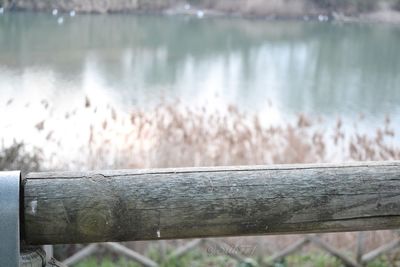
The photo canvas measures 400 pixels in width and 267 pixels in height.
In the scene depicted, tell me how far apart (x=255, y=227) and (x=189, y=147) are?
3482 mm

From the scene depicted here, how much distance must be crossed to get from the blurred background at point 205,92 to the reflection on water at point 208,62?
0.03 meters

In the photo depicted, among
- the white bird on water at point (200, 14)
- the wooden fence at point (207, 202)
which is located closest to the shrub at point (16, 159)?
the wooden fence at point (207, 202)

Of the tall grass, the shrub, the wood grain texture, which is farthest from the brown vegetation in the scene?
the wood grain texture

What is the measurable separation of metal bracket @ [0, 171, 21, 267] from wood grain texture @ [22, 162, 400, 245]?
1.8 inches

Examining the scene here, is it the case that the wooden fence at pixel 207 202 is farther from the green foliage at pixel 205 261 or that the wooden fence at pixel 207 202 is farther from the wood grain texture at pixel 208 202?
the green foliage at pixel 205 261

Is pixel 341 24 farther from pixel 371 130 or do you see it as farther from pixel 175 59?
pixel 371 130

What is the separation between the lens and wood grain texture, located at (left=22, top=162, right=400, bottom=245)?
2.78 ft

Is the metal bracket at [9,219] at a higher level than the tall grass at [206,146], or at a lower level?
lower

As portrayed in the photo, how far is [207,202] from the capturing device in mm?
876

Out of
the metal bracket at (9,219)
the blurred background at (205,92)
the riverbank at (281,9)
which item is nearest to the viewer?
the metal bracket at (9,219)

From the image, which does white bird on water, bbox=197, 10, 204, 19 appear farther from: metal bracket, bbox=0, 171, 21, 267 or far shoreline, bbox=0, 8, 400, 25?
metal bracket, bbox=0, 171, 21, 267

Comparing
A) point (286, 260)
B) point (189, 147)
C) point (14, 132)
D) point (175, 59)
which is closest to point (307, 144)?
point (189, 147)

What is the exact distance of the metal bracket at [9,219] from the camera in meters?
0.75

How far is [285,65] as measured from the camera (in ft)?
32.4
